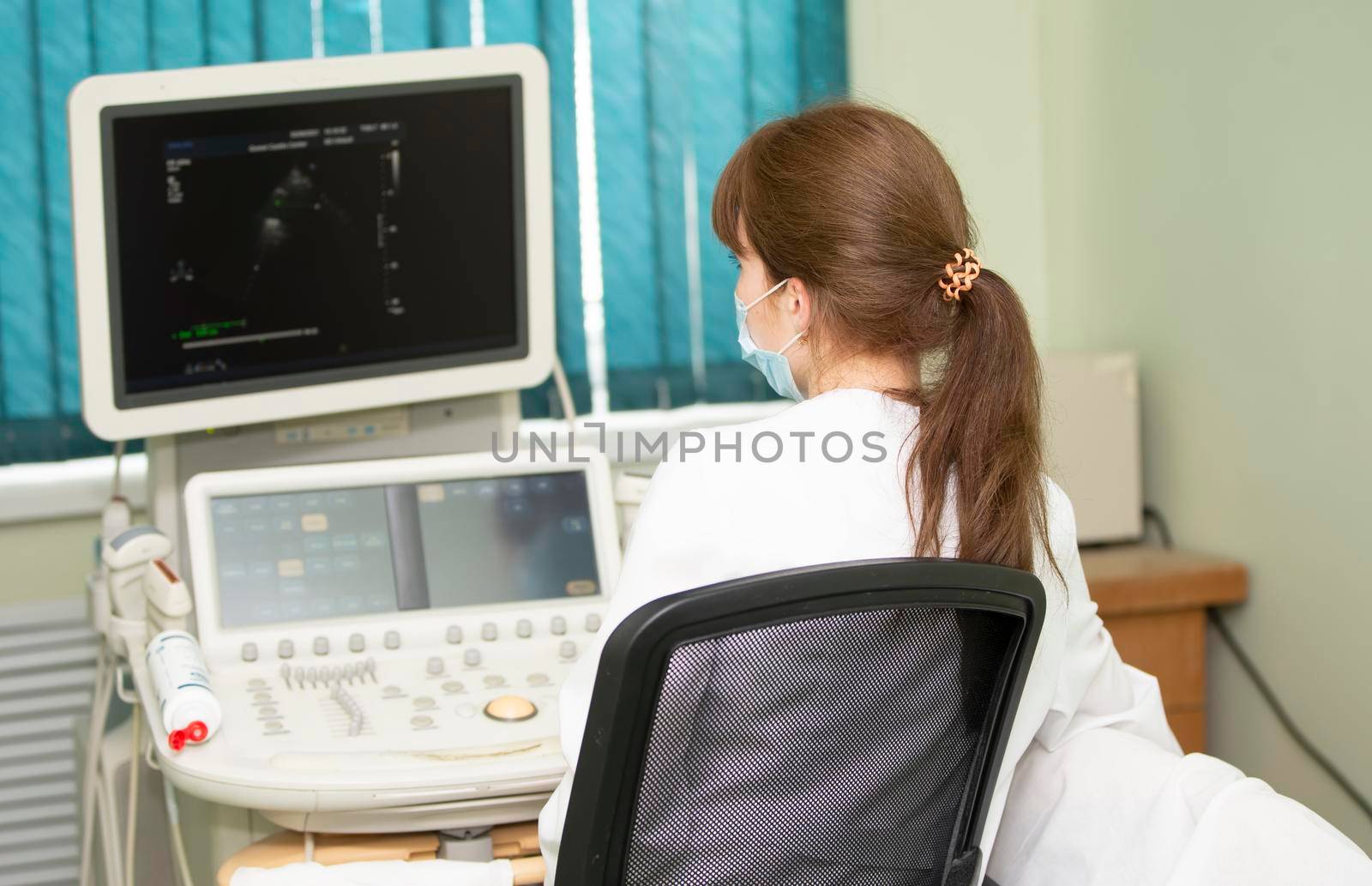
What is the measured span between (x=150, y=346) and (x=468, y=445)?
1.33ft

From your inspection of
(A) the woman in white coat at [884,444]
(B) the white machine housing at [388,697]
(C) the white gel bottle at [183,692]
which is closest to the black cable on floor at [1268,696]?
(A) the woman in white coat at [884,444]

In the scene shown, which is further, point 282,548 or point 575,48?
point 575,48

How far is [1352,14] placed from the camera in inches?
66.5

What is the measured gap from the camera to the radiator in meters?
1.95

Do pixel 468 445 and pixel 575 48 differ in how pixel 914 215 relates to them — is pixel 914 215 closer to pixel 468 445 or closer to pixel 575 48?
pixel 468 445

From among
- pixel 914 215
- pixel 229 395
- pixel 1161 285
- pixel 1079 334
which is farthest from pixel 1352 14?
pixel 229 395

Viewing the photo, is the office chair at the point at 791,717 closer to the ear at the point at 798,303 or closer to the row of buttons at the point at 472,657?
the ear at the point at 798,303

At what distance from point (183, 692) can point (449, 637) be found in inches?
11.7

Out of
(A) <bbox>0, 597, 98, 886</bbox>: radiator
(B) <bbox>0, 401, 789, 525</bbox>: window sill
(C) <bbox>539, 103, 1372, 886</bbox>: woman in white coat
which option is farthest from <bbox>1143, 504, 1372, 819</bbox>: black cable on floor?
(A) <bbox>0, 597, 98, 886</bbox>: radiator

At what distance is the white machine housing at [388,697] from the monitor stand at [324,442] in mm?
155

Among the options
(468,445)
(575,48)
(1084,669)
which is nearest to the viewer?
(1084,669)

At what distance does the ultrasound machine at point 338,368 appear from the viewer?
4.24ft

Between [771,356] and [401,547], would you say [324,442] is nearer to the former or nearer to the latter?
[401,547]

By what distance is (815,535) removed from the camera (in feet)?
2.74
